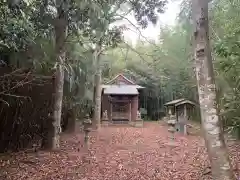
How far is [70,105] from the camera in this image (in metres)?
14.1

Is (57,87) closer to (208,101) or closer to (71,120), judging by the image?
(208,101)

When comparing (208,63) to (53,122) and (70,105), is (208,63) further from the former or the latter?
(70,105)

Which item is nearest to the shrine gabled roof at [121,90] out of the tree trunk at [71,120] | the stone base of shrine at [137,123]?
the stone base of shrine at [137,123]

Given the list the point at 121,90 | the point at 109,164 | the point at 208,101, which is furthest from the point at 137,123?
the point at 208,101

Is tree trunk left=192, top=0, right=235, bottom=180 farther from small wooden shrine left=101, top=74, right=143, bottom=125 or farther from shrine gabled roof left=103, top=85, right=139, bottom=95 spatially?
shrine gabled roof left=103, top=85, right=139, bottom=95

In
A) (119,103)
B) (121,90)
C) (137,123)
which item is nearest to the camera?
(137,123)

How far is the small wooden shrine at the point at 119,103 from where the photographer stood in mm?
22750

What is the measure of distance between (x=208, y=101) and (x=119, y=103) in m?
19.5

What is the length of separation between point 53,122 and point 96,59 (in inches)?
272

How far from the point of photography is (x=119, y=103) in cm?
2358

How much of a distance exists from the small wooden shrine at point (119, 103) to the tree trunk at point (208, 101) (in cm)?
1814

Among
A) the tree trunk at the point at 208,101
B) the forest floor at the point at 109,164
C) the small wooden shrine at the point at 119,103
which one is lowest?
the forest floor at the point at 109,164

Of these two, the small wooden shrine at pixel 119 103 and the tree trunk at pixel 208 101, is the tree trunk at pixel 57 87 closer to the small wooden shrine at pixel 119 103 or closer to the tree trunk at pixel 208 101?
the tree trunk at pixel 208 101

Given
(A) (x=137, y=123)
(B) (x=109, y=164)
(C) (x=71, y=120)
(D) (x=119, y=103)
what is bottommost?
(B) (x=109, y=164)
